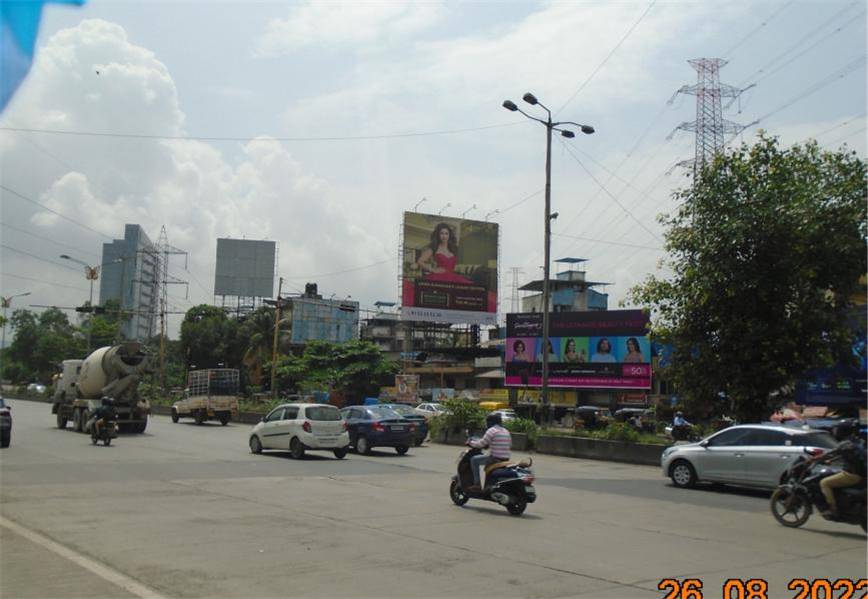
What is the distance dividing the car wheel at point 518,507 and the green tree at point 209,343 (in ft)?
221

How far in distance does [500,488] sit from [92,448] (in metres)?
15.9

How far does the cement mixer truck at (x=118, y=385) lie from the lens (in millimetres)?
30984

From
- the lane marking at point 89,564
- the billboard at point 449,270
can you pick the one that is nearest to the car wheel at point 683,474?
the lane marking at point 89,564

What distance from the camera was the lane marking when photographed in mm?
7160

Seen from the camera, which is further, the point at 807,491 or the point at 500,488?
the point at 500,488

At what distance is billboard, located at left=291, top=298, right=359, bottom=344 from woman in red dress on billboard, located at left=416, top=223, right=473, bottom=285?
17742 mm

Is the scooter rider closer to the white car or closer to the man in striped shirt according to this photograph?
the white car

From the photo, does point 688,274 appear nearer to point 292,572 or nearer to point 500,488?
point 500,488

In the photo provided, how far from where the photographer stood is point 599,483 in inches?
691

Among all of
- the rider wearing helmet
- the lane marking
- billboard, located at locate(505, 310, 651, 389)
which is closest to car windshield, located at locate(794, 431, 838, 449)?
the rider wearing helmet

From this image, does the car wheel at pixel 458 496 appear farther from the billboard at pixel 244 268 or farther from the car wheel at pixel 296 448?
the billboard at pixel 244 268

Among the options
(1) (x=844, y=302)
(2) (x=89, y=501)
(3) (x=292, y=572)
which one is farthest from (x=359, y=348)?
(3) (x=292, y=572)

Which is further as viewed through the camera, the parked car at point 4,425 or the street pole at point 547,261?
the street pole at point 547,261

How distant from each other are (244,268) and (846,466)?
268 feet
